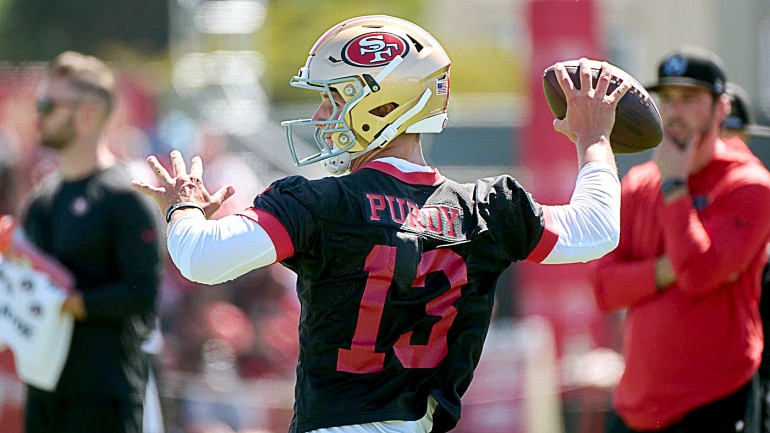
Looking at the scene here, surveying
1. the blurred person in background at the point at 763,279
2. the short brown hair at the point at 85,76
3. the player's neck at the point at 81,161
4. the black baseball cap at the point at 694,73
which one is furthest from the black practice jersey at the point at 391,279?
the short brown hair at the point at 85,76

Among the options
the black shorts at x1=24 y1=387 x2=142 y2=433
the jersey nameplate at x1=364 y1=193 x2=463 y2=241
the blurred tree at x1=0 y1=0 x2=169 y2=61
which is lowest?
the blurred tree at x1=0 y1=0 x2=169 y2=61

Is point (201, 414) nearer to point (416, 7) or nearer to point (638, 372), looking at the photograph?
point (638, 372)

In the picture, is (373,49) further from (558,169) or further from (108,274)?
(558,169)

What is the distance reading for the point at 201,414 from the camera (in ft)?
26.6

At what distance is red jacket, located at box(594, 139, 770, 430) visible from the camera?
15.6ft

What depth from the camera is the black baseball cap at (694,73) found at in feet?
16.4

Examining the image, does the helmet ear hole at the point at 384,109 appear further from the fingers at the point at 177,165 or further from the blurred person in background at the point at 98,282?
the blurred person in background at the point at 98,282

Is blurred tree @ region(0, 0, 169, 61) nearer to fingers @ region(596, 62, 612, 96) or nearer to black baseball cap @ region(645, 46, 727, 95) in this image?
black baseball cap @ region(645, 46, 727, 95)

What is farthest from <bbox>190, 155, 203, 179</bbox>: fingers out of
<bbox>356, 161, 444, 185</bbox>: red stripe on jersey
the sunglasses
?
the sunglasses

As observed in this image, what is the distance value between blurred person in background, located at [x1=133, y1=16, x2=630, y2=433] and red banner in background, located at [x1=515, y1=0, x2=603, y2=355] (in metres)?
6.51

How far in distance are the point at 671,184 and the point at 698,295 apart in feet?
1.41

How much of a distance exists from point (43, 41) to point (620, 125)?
12.5 m

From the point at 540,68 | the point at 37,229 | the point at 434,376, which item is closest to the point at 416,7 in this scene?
the point at 540,68

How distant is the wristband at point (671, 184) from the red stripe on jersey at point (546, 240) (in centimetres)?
153
